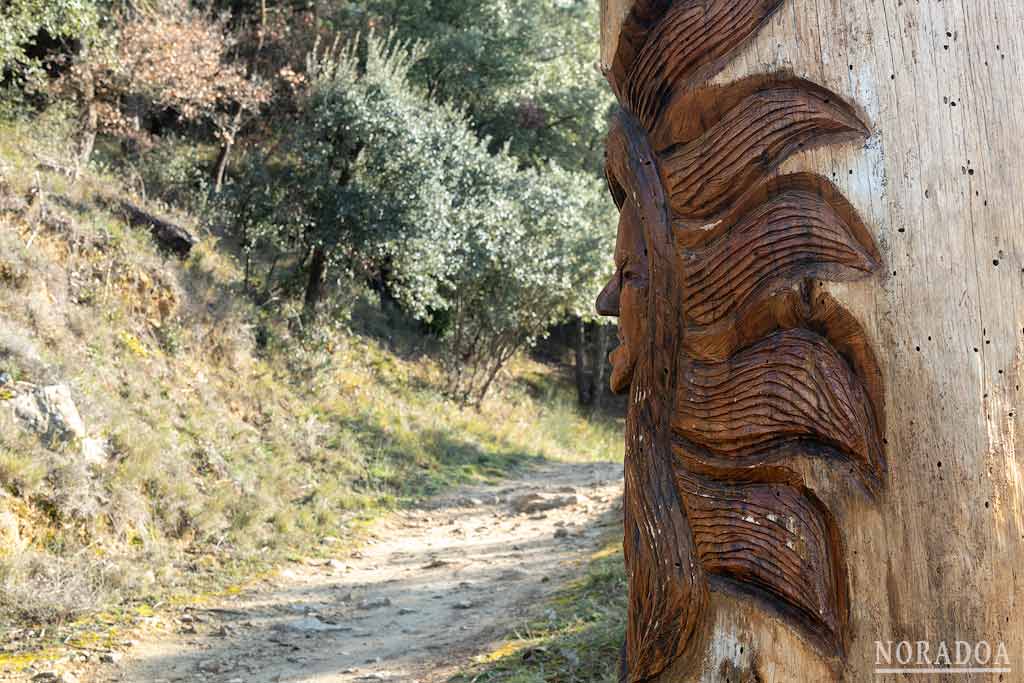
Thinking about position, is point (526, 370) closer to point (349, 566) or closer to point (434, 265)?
point (434, 265)

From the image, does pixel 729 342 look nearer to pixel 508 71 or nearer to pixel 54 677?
pixel 54 677

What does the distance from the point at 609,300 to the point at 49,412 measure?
233 inches

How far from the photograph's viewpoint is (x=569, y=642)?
4.71 metres

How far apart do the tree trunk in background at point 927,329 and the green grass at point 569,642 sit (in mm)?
2688

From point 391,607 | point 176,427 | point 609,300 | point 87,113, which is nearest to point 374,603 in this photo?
point 391,607

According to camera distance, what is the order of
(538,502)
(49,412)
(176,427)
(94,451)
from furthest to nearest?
1. (538,502)
2. (176,427)
3. (94,451)
4. (49,412)

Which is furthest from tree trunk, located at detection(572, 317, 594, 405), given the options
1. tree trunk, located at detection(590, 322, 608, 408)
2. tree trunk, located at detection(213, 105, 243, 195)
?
tree trunk, located at detection(213, 105, 243, 195)

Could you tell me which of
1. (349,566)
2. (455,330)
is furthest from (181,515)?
(455,330)

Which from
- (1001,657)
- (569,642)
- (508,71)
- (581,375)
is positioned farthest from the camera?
(581,375)

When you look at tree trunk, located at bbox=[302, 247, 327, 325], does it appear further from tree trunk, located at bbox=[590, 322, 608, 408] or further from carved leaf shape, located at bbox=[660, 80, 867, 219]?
carved leaf shape, located at bbox=[660, 80, 867, 219]

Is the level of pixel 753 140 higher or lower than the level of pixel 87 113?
lower

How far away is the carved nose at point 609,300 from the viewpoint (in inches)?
89.0

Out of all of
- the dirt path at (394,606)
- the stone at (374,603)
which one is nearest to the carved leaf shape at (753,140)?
the dirt path at (394,606)

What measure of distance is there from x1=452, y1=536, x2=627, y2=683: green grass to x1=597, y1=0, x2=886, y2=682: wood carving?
240 centimetres
